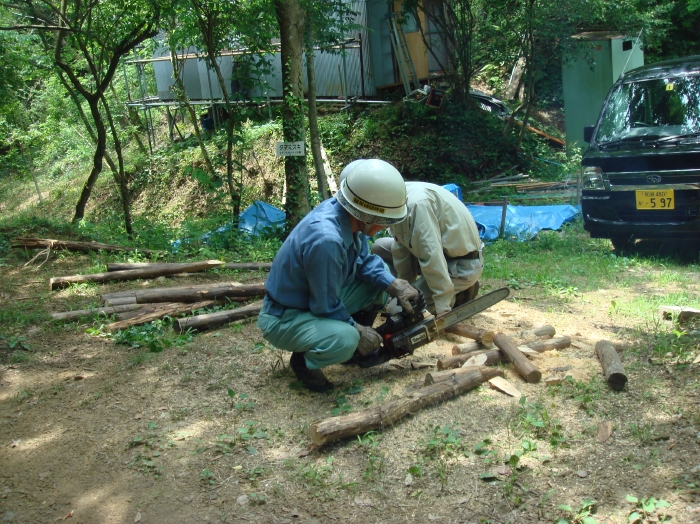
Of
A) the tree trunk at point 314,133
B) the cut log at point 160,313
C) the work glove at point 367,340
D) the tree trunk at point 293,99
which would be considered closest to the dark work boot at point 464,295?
the work glove at point 367,340

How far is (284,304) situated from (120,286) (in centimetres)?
345

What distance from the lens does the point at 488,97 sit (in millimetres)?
16141

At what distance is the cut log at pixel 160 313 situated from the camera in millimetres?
5379

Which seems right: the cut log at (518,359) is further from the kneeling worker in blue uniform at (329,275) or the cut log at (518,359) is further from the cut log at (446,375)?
the kneeling worker in blue uniform at (329,275)

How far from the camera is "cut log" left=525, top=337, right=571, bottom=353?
14.4 ft

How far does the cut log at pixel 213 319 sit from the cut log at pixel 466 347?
6.47ft

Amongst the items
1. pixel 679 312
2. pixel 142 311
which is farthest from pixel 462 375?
pixel 142 311

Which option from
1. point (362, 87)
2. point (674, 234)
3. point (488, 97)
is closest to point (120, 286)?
point (674, 234)

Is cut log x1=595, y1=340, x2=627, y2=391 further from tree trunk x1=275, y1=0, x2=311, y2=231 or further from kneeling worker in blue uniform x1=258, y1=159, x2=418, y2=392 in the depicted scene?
tree trunk x1=275, y1=0, x2=311, y2=231

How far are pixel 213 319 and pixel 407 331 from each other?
6.82ft

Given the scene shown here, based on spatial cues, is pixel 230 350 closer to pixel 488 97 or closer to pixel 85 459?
pixel 85 459

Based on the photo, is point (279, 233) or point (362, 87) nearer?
point (279, 233)

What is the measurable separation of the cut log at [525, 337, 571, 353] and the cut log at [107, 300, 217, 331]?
120 inches

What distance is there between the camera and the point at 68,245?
7.92 metres
